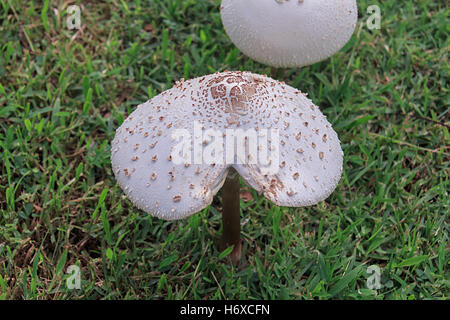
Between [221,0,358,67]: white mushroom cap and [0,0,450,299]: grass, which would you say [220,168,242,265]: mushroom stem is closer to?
[0,0,450,299]: grass

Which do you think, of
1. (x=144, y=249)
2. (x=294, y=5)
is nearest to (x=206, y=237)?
(x=144, y=249)

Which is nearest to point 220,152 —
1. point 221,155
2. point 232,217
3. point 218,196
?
point 221,155

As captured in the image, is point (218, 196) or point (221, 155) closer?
point (221, 155)

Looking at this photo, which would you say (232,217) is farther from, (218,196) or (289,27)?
(289,27)

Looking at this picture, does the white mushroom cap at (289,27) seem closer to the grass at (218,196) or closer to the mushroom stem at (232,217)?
the grass at (218,196)

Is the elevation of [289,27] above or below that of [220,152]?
above
